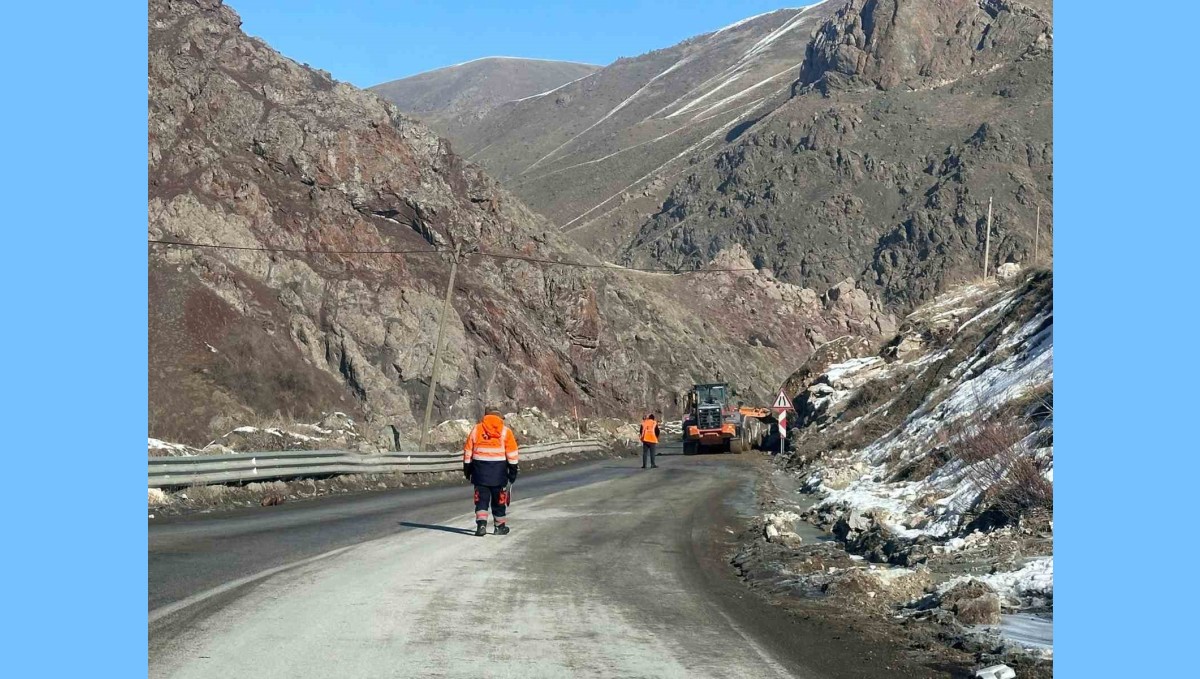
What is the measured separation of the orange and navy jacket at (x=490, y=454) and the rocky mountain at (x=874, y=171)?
275ft

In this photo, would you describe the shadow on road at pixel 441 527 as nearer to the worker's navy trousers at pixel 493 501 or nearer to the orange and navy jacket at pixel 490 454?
the worker's navy trousers at pixel 493 501

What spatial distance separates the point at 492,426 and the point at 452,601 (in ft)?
17.7

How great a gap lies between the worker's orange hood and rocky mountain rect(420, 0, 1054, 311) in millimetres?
83707

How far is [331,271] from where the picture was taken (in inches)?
1843

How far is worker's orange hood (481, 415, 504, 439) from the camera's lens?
15.1 metres

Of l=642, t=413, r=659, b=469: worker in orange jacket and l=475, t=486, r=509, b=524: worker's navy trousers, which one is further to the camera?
l=642, t=413, r=659, b=469: worker in orange jacket

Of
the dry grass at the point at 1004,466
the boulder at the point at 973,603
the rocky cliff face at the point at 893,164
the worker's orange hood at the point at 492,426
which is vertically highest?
the rocky cliff face at the point at 893,164

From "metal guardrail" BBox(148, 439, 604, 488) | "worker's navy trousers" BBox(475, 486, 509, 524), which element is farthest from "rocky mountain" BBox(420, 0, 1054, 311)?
"worker's navy trousers" BBox(475, 486, 509, 524)

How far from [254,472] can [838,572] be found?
1312 cm

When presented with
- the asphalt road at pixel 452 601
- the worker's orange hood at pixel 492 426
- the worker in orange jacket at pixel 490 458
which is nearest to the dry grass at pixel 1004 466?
the asphalt road at pixel 452 601

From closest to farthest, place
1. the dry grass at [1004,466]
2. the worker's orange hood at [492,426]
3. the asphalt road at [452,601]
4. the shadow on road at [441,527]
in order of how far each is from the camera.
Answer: the asphalt road at [452,601] → the dry grass at [1004,466] → the worker's orange hood at [492,426] → the shadow on road at [441,527]

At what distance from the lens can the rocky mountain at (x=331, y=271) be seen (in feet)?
131

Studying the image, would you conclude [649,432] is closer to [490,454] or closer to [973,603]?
[490,454]

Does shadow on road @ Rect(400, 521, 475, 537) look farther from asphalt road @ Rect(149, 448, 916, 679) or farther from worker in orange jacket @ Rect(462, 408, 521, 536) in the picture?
worker in orange jacket @ Rect(462, 408, 521, 536)
